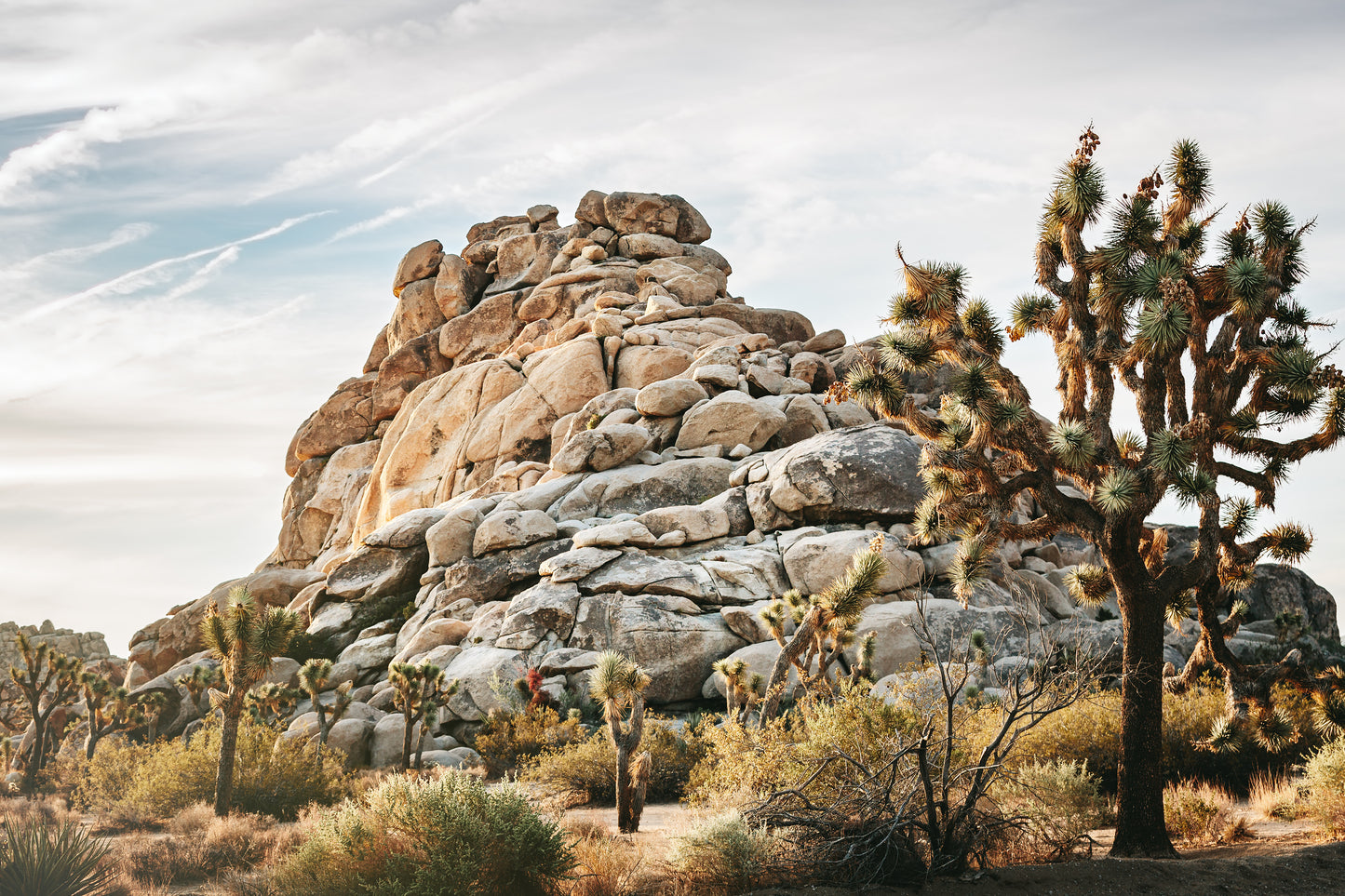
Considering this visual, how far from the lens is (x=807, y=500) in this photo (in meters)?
27.6

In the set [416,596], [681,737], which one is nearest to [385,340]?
[416,596]

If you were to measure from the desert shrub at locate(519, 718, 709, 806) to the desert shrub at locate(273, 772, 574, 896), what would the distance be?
769 cm

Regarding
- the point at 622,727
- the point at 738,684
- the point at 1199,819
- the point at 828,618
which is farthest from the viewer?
the point at 738,684

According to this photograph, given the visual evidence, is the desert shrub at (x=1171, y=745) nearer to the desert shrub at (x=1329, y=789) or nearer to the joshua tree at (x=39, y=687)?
the desert shrub at (x=1329, y=789)

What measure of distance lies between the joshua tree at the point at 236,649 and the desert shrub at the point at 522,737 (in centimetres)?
583

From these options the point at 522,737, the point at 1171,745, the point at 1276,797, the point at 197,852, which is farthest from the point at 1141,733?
the point at 522,737

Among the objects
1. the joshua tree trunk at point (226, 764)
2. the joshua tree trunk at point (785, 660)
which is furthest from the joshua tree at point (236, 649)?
the joshua tree trunk at point (785, 660)

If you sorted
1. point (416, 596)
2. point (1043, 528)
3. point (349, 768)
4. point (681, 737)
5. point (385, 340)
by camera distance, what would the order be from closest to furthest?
point (1043, 528), point (681, 737), point (349, 768), point (416, 596), point (385, 340)

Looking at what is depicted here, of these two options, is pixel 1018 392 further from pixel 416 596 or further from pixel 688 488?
pixel 416 596

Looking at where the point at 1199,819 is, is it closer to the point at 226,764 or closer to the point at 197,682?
the point at 226,764

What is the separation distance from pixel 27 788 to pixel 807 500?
69.7 feet

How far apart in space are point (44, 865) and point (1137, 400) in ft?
43.0

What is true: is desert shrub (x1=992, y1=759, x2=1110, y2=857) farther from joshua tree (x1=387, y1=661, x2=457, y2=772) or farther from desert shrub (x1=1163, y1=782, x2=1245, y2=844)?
joshua tree (x1=387, y1=661, x2=457, y2=772)

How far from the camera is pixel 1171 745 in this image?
1431 cm
